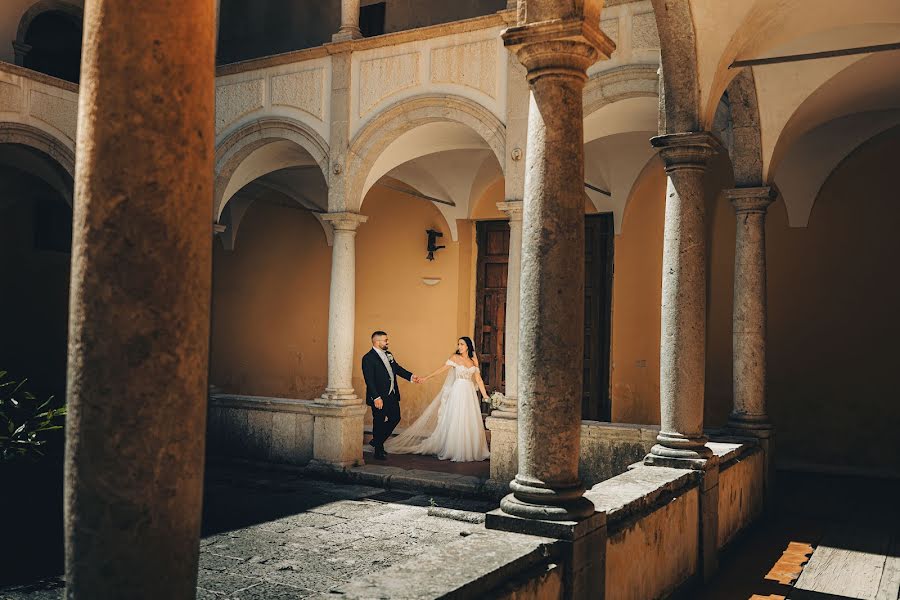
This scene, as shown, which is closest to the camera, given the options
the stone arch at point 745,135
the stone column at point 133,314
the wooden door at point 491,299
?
the stone column at point 133,314

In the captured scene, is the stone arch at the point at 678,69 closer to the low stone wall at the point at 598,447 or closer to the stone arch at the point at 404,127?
the low stone wall at the point at 598,447

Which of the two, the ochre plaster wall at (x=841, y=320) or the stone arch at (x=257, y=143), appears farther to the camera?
the stone arch at (x=257, y=143)

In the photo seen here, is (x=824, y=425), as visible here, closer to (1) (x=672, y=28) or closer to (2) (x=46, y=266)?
(1) (x=672, y=28)

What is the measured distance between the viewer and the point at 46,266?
49.2 ft

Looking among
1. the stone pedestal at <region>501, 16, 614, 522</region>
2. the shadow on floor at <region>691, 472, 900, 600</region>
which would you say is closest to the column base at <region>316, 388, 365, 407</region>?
the shadow on floor at <region>691, 472, 900, 600</region>

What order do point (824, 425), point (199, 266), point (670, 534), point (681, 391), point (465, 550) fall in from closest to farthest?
point (199, 266) < point (465, 550) < point (670, 534) < point (681, 391) < point (824, 425)

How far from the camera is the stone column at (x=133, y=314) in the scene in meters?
1.79

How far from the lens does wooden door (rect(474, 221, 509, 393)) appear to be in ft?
45.3

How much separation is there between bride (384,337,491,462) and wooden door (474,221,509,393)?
1923 mm

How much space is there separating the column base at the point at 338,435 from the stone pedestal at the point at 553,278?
696cm

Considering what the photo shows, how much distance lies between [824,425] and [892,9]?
565 centimetres

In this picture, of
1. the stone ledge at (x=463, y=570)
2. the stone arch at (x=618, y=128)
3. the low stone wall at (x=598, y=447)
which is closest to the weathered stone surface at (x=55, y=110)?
the stone arch at (x=618, y=128)

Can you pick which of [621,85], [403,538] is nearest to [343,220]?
[621,85]

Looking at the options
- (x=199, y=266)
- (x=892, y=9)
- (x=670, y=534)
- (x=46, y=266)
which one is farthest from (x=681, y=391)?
(x=46, y=266)
